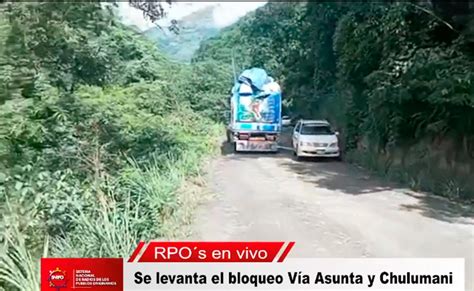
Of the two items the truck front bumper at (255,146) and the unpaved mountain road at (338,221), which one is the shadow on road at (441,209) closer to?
the unpaved mountain road at (338,221)

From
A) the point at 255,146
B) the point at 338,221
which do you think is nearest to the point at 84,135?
the point at 338,221

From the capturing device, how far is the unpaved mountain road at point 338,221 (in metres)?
3.76

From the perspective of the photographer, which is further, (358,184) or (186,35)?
(358,184)

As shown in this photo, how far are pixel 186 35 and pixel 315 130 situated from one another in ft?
29.6

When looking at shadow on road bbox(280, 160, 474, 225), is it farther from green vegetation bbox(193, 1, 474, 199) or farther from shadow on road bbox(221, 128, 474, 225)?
green vegetation bbox(193, 1, 474, 199)

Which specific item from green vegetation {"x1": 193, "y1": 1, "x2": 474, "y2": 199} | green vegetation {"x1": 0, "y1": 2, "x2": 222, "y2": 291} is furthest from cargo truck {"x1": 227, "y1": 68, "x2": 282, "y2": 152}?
green vegetation {"x1": 0, "y1": 2, "x2": 222, "y2": 291}

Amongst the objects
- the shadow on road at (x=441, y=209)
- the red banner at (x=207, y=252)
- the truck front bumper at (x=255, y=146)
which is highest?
the red banner at (x=207, y=252)

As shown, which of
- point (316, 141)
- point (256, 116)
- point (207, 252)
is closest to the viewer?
point (207, 252)

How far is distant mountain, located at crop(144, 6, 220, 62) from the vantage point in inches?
165

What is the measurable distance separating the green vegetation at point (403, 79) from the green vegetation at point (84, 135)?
3.25ft

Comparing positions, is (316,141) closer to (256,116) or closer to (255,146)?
(255,146)

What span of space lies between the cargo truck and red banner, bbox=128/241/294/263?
9892 mm

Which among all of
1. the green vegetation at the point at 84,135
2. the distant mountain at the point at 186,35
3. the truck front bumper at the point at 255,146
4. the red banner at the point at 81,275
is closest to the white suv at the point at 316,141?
the truck front bumper at the point at 255,146

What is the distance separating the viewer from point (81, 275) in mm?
2984
